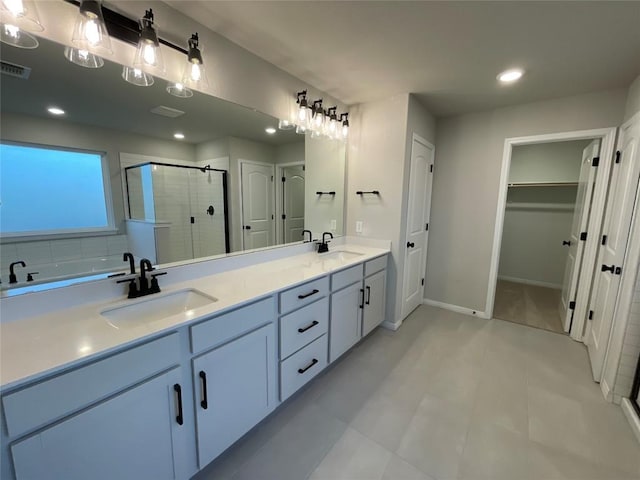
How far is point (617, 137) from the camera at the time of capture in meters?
2.39

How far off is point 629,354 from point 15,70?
367 cm

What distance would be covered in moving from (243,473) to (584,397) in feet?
7.71

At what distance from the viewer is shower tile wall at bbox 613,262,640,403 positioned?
1.77 m

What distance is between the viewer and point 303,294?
5.74ft

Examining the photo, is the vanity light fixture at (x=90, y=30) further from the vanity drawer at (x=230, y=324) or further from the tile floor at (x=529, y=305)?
the tile floor at (x=529, y=305)

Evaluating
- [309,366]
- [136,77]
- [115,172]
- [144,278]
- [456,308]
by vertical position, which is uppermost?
[136,77]

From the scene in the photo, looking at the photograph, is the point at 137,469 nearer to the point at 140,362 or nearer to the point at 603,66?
the point at 140,362

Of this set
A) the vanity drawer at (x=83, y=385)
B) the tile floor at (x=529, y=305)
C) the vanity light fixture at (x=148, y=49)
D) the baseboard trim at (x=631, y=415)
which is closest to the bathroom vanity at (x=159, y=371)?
the vanity drawer at (x=83, y=385)

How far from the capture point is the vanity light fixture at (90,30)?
1.15 meters

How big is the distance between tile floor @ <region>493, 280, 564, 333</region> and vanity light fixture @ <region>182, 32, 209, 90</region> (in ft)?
12.2

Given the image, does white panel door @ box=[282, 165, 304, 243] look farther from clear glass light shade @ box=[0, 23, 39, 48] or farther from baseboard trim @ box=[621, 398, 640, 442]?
baseboard trim @ box=[621, 398, 640, 442]

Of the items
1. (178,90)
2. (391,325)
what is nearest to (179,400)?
(178,90)

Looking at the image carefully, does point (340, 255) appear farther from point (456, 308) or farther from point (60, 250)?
point (60, 250)

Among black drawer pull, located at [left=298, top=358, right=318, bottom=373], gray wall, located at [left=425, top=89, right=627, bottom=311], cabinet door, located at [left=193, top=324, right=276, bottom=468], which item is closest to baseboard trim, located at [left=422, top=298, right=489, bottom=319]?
gray wall, located at [left=425, top=89, right=627, bottom=311]
